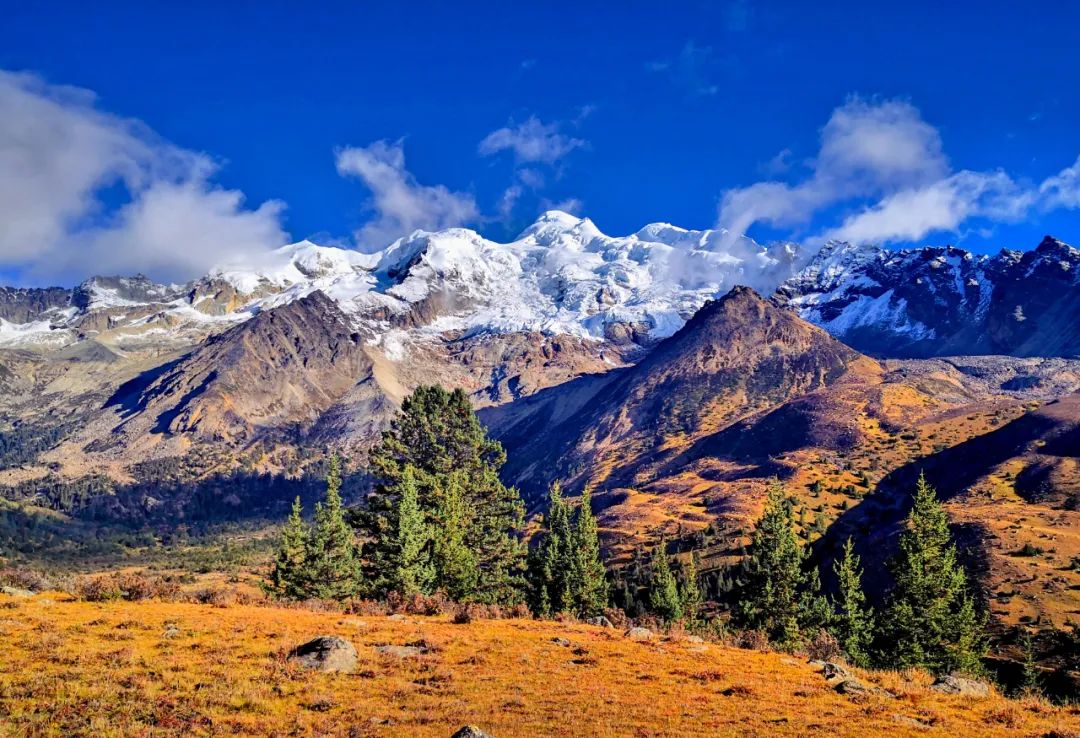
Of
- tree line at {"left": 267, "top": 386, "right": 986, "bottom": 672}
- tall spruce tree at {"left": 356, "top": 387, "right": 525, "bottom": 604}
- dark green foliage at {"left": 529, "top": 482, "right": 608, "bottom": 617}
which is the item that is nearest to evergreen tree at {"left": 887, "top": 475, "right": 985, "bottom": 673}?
tree line at {"left": 267, "top": 386, "right": 986, "bottom": 672}

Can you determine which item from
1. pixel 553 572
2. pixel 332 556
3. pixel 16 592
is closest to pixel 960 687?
pixel 16 592

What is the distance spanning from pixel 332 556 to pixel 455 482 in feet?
45.7

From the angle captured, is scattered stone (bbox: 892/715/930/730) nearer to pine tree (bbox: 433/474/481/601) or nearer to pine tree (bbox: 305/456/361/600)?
Result: pine tree (bbox: 433/474/481/601)

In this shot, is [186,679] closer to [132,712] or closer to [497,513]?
[132,712]

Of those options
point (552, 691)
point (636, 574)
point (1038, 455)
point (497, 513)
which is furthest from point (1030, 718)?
point (1038, 455)

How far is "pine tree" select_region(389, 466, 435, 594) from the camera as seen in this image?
49.0 m

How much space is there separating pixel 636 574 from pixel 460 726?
14235 centimetres

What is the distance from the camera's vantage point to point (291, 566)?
66312 millimetres

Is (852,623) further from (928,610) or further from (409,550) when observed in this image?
(409,550)

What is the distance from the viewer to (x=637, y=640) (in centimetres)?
3362

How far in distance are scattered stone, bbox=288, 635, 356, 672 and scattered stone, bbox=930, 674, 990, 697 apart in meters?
20.5

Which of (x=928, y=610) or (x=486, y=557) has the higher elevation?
(x=486, y=557)

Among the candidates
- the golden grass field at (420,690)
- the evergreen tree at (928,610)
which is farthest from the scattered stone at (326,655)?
the evergreen tree at (928,610)

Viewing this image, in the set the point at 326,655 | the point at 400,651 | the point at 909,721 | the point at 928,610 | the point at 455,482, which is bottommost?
the point at 928,610
